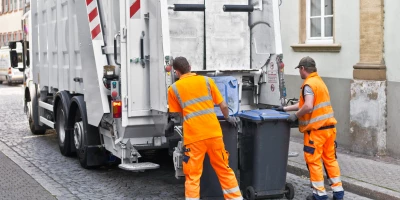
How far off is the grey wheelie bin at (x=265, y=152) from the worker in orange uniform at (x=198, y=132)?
46 cm

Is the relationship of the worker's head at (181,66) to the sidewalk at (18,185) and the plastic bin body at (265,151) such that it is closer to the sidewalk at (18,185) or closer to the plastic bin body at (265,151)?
the plastic bin body at (265,151)

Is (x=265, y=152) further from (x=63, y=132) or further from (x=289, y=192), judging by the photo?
(x=63, y=132)

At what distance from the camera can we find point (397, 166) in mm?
8523

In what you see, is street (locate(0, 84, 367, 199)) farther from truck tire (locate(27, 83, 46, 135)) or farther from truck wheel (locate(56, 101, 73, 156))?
truck tire (locate(27, 83, 46, 135))

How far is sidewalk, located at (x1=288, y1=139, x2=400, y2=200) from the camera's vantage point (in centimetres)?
711

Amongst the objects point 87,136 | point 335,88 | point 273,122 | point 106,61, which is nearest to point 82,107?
point 87,136

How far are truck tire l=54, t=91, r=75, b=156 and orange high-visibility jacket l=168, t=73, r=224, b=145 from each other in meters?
3.55

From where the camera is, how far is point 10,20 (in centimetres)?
4388

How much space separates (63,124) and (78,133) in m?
1.08

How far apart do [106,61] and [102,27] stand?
436mm

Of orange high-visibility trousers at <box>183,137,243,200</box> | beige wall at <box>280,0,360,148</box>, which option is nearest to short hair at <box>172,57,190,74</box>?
orange high-visibility trousers at <box>183,137,243,200</box>

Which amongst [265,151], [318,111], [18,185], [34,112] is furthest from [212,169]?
[34,112]

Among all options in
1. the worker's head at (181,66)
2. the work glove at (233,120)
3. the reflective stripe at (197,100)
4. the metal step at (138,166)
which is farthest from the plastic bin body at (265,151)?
the metal step at (138,166)

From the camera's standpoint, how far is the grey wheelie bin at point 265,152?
6.64m
